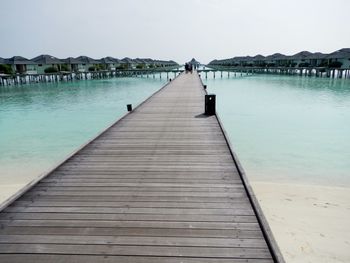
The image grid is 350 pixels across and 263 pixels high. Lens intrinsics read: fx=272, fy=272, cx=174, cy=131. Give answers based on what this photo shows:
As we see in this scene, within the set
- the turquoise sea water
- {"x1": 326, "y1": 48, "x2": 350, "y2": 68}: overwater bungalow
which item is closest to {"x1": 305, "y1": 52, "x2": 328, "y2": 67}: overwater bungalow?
{"x1": 326, "y1": 48, "x2": 350, "y2": 68}: overwater bungalow

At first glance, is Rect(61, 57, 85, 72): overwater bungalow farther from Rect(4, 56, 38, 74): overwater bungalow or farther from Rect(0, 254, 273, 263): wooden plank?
Rect(0, 254, 273, 263): wooden plank

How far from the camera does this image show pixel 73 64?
5559cm

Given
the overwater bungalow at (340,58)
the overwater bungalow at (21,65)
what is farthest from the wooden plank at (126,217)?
the overwater bungalow at (340,58)

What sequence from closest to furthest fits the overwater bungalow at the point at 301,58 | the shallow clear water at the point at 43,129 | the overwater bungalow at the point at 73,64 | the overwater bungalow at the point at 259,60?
the shallow clear water at the point at 43,129 < the overwater bungalow at the point at 73,64 < the overwater bungalow at the point at 301,58 < the overwater bungalow at the point at 259,60

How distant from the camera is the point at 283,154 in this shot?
10.7 m

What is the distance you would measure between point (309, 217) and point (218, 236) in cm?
374

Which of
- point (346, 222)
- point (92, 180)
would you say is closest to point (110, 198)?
point (92, 180)

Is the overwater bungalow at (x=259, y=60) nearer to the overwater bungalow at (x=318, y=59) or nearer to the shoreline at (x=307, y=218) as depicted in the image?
the overwater bungalow at (x=318, y=59)

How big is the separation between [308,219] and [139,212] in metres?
4.00

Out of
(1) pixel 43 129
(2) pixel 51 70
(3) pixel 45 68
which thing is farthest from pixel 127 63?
(1) pixel 43 129

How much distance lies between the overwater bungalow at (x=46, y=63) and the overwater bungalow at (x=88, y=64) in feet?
20.1

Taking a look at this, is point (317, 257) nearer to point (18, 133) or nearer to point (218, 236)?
point (218, 236)

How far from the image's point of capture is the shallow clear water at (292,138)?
892 centimetres

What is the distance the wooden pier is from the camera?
8.75 ft
